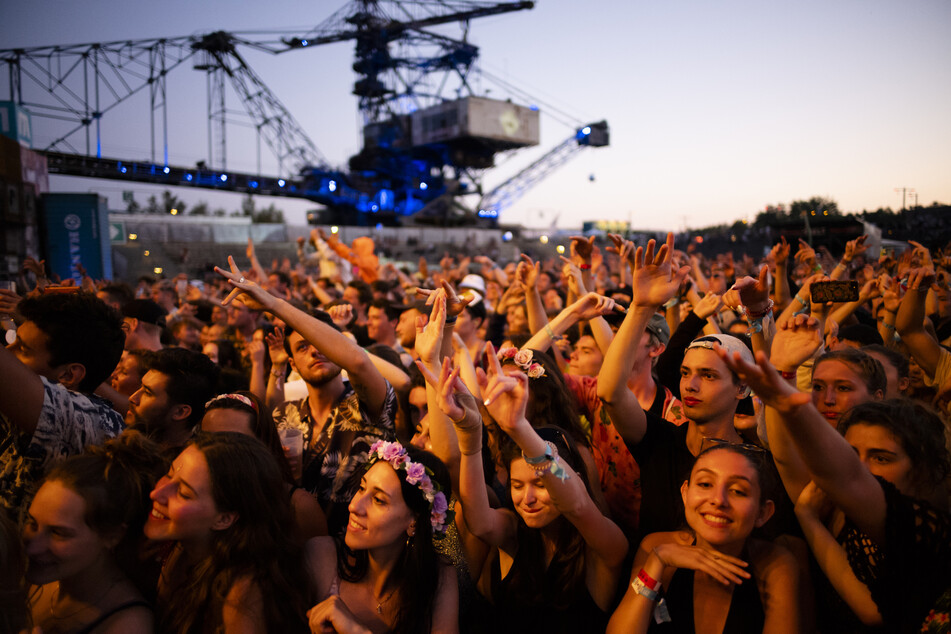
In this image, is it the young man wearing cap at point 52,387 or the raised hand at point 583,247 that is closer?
the young man wearing cap at point 52,387

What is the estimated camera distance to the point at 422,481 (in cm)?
213

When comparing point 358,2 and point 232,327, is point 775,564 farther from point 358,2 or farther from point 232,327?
point 358,2

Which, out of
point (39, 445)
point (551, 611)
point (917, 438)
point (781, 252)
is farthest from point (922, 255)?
point (39, 445)

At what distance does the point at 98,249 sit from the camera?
49.4ft

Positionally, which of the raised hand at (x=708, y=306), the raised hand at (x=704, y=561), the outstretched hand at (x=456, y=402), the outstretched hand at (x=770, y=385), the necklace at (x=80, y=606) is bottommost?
the necklace at (x=80, y=606)

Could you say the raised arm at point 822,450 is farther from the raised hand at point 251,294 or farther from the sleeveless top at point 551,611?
the raised hand at point 251,294

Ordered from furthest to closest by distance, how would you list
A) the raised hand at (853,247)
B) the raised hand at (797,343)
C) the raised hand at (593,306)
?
the raised hand at (853,247)
the raised hand at (593,306)
the raised hand at (797,343)

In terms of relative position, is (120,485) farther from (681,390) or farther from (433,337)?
(681,390)

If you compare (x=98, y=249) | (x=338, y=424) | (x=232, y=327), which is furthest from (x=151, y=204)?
(x=338, y=424)

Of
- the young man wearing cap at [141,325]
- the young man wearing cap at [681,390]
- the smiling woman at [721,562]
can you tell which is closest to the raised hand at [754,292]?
the young man wearing cap at [681,390]

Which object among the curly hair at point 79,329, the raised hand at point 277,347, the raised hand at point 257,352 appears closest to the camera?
the curly hair at point 79,329

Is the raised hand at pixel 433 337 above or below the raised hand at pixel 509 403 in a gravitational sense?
above

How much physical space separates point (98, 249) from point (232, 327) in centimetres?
1106

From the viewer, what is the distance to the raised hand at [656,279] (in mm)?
2562
